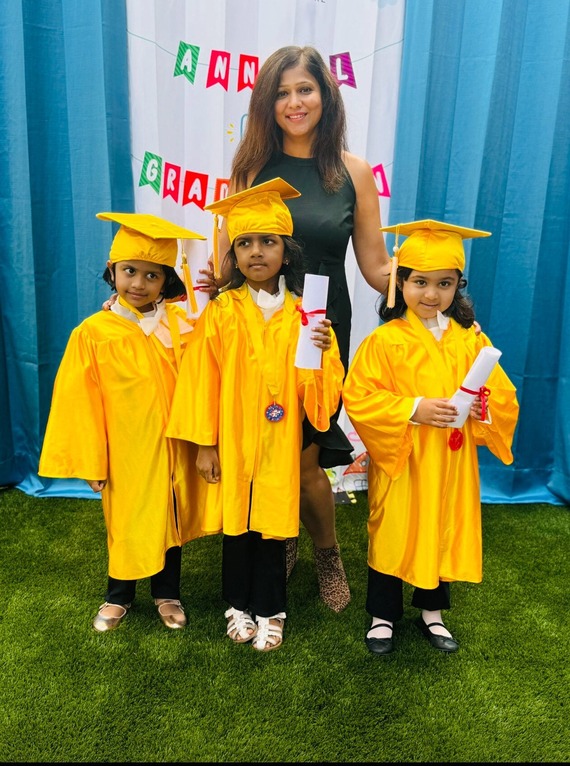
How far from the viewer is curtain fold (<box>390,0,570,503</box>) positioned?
287 cm

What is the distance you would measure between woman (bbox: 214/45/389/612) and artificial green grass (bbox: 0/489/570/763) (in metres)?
0.39

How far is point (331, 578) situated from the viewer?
7.77 ft

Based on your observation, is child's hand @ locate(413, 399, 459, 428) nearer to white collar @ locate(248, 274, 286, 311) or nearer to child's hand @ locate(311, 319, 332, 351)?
child's hand @ locate(311, 319, 332, 351)

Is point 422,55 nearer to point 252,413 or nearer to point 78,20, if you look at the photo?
point 78,20

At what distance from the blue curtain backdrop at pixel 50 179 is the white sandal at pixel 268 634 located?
5.67 ft

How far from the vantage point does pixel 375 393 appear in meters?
1.89

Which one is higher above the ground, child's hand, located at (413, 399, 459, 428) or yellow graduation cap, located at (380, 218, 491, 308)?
yellow graduation cap, located at (380, 218, 491, 308)

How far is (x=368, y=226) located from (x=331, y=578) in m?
1.37

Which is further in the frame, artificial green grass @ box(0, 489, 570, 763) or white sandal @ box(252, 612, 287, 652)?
white sandal @ box(252, 612, 287, 652)

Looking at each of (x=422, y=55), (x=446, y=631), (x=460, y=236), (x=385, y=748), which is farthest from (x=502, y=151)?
(x=385, y=748)

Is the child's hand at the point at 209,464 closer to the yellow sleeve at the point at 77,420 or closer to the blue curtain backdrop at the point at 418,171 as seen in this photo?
the yellow sleeve at the point at 77,420

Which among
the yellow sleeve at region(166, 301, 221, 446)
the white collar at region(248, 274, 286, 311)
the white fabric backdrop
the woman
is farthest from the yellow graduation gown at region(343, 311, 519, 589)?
the white fabric backdrop

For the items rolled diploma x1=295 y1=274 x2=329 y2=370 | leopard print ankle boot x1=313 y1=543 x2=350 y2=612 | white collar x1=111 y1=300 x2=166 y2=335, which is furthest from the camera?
leopard print ankle boot x1=313 y1=543 x2=350 y2=612

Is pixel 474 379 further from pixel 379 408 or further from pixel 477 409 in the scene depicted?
pixel 379 408
